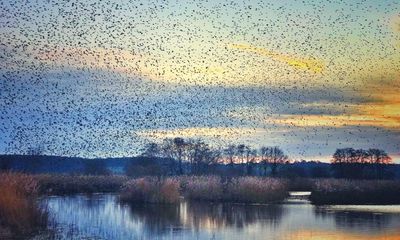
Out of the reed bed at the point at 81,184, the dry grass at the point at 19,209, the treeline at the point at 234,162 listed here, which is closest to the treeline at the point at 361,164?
the treeline at the point at 234,162

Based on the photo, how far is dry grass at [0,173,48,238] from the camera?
71.2 feet

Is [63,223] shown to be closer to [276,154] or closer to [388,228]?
[388,228]

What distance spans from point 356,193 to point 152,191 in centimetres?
1735

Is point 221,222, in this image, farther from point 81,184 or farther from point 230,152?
point 230,152

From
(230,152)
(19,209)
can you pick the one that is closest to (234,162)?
(230,152)

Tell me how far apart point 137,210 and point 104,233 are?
41.9ft

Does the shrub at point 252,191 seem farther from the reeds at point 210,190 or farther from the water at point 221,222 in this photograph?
the water at point 221,222

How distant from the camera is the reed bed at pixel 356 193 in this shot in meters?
48.0

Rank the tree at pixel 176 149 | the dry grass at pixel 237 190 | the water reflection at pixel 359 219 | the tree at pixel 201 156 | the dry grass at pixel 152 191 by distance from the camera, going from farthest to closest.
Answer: the tree at pixel 176 149
the tree at pixel 201 156
the dry grass at pixel 237 190
the dry grass at pixel 152 191
the water reflection at pixel 359 219

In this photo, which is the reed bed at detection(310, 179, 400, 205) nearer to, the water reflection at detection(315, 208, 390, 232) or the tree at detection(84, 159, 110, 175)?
the water reflection at detection(315, 208, 390, 232)

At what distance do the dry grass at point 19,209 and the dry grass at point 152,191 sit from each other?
60.7 ft

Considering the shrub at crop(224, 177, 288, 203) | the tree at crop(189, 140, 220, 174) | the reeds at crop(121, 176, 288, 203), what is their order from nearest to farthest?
Result: the reeds at crop(121, 176, 288, 203)
the shrub at crop(224, 177, 288, 203)
the tree at crop(189, 140, 220, 174)

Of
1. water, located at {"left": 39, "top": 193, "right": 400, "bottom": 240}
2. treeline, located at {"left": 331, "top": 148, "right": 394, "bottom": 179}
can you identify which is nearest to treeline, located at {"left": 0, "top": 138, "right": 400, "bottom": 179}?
treeline, located at {"left": 331, "top": 148, "right": 394, "bottom": 179}

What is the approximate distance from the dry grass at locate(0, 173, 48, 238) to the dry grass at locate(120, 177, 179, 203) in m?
18.5
